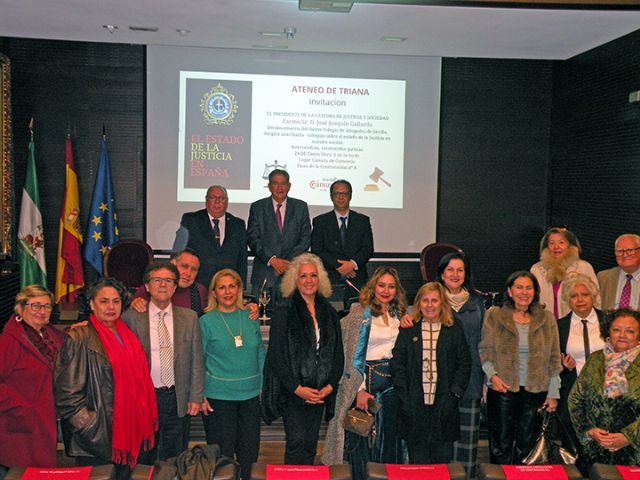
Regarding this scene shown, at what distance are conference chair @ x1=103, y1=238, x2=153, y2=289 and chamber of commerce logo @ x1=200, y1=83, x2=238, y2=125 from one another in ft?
6.11

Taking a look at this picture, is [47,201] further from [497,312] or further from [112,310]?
[497,312]

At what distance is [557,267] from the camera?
4.64 meters

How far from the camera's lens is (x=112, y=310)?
338 cm

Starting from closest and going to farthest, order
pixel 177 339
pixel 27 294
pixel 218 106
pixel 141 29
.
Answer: pixel 27 294, pixel 177 339, pixel 141 29, pixel 218 106

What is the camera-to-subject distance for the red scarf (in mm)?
3318

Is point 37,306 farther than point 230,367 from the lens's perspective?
No

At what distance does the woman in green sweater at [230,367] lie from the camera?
368cm

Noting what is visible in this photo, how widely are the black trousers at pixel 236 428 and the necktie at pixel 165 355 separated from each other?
0.27 m

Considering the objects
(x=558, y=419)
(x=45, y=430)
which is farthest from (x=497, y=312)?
(x=45, y=430)

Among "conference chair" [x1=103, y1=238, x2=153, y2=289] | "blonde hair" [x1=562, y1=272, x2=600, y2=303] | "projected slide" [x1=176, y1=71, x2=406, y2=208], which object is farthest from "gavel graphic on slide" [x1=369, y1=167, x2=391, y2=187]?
"blonde hair" [x1=562, y1=272, x2=600, y2=303]

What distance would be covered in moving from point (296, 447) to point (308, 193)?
4.40 m

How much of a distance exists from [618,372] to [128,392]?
2.32m

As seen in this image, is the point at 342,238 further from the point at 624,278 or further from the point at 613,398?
the point at 613,398

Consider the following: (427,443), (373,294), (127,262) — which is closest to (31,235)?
(127,262)
